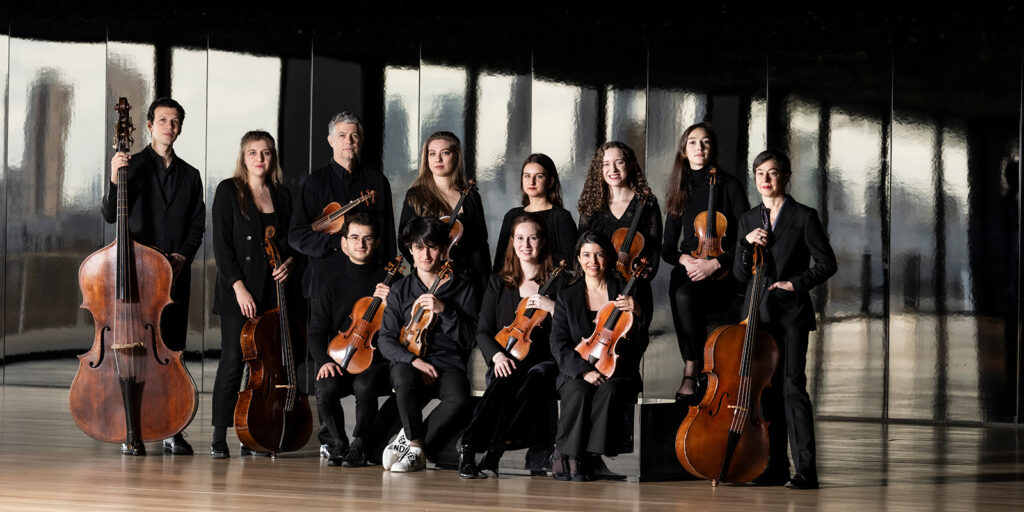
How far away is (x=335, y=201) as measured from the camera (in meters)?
5.12

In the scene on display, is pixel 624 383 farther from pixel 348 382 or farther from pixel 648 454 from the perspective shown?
pixel 348 382

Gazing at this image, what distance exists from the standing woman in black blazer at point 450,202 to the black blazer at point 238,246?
0.55 metres

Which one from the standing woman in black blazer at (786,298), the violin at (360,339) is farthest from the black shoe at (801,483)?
the violin at (360,339)

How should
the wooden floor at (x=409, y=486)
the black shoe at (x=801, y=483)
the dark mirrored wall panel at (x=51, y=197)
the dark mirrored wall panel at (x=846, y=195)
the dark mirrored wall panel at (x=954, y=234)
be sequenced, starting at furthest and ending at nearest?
the dark mirrored wall panel at (x=51, y=197) < the dark mirrored wall panel at (x=846, y=195) < the dark mirrored wall panel at (x=954, y=234) < the black shoe at (x=801, y=483) < the wooden floor at (x=409, y=486)

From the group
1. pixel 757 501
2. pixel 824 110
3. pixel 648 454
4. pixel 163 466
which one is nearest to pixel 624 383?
pixel 648 454

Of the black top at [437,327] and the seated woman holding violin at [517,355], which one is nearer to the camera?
the seated woman holding violin at [517,355]

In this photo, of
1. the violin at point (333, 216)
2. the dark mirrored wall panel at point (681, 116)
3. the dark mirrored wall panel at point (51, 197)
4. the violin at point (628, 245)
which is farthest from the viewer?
the dark mirrored wall panel at point (51, 197)

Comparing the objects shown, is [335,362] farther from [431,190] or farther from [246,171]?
[246,171]

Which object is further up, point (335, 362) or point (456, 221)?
point (456, 221)

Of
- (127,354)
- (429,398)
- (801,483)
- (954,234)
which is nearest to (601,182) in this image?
(429,398)

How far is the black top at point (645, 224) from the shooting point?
15.4ft

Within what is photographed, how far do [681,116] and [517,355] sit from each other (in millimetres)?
3110

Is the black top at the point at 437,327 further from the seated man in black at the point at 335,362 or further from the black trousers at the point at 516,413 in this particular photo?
the black trousers at the point at 516,413

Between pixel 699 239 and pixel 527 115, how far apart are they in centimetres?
308
